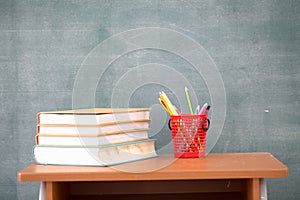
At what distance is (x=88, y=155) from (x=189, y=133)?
35cm

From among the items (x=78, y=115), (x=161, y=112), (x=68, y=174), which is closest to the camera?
(x=68, y=174)

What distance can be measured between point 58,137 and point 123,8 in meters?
0.60

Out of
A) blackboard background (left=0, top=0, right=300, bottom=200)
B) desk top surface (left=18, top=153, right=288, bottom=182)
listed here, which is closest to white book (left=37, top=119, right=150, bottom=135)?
desk top surface (left=18, top=153, right=288, bottom=182)

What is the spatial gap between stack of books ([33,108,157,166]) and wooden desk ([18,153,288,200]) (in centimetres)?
3

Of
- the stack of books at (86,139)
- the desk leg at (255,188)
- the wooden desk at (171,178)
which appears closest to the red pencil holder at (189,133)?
the wooden desk at (171,178)

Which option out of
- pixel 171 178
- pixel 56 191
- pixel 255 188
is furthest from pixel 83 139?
pixel 255 188

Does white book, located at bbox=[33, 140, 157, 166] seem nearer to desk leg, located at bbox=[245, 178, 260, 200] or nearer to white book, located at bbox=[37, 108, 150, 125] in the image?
white book, located at bbox=[37, 108, 150, 125]

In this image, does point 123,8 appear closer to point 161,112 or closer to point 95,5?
point 95,5

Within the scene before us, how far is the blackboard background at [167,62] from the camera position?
1.74 metres

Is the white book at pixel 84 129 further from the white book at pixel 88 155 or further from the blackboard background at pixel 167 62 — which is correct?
the blackboard background at pixel 167 62

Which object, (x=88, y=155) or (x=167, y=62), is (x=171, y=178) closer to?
(x=88, y=155)

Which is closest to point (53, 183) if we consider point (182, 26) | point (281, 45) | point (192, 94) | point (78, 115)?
point (78, 115)

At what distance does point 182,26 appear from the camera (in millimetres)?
1747

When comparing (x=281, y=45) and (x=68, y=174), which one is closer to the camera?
(x=68, y=174)
